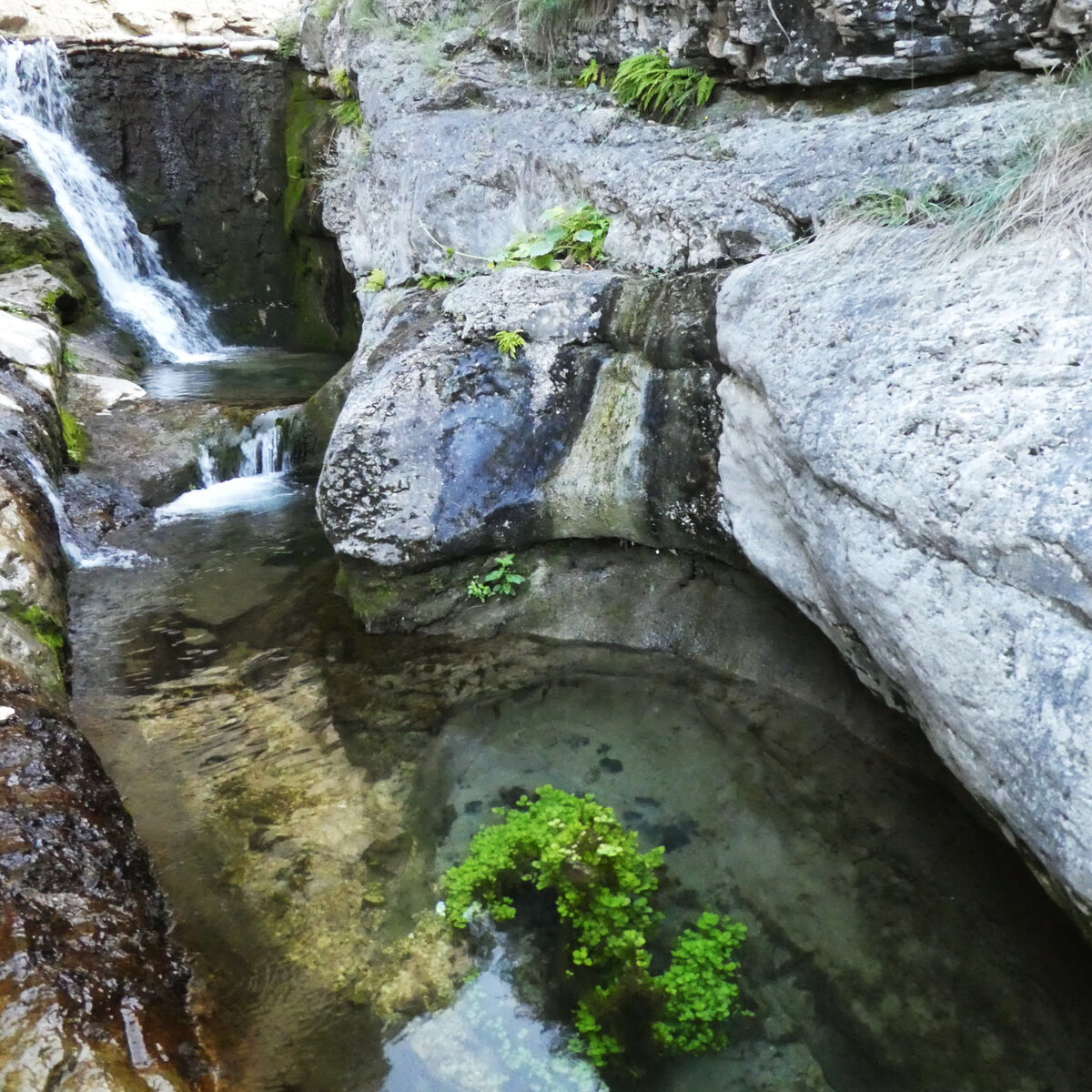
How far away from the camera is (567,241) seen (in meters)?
5.97

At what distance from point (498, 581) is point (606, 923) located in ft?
8.80

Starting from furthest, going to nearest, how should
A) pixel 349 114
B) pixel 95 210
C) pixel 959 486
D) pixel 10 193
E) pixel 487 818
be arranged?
1. pixel 95 210
2. pixel 10 193
3. pixel 349 114
4. pixel 487 818
5. pixel 959 486

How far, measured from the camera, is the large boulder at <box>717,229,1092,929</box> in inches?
103

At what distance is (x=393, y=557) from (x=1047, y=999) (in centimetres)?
417

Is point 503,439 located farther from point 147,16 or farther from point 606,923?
point 147,16

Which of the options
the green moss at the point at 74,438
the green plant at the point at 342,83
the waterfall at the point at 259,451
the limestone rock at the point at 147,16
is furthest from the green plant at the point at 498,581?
the limestone rock at the point at 147,16

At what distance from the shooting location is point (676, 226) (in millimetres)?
5184

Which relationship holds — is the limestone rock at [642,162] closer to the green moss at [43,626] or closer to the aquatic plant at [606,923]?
the aquatic plant at [606,923]

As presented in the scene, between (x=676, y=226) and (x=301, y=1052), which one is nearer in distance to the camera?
(x=301, y=1052)

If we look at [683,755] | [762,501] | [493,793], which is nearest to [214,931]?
[493,793]

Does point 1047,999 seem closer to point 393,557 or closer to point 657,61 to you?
point 393,557

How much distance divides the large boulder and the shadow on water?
2.57 feet

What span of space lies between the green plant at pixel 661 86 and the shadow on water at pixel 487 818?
3.70 metres

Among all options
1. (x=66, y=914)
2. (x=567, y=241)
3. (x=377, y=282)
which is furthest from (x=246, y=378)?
(x=66, y=914)
